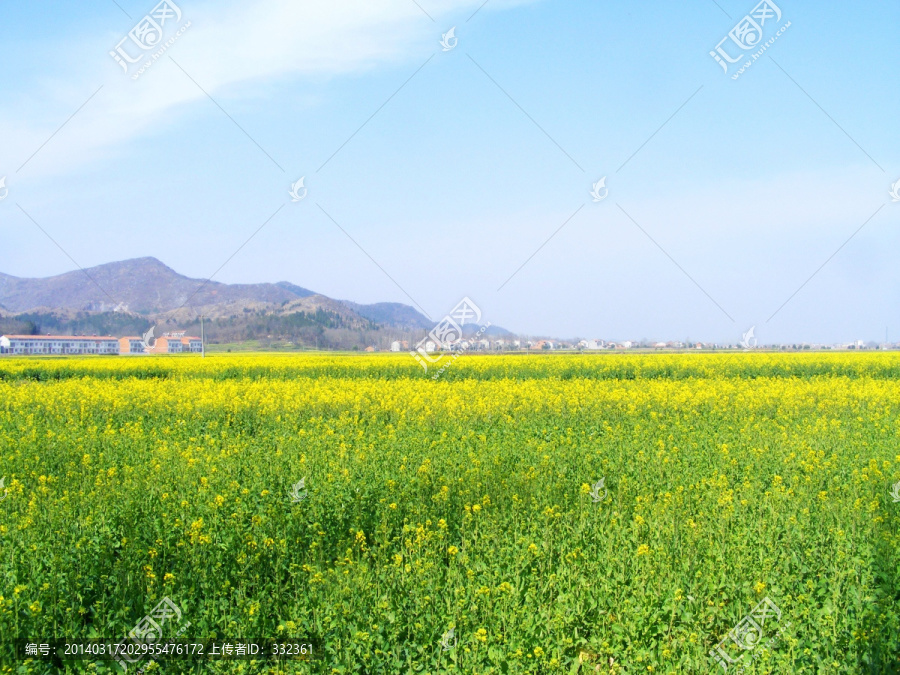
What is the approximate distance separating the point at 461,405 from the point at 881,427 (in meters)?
8.13

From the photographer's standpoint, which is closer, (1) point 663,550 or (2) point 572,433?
(1) point 663,550

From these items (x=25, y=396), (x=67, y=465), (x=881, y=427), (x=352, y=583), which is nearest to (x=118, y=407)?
(x=25, y=396)

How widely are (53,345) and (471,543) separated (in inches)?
3497

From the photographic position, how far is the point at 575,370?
2678 centimetres

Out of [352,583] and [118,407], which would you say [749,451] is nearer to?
[352,583]
